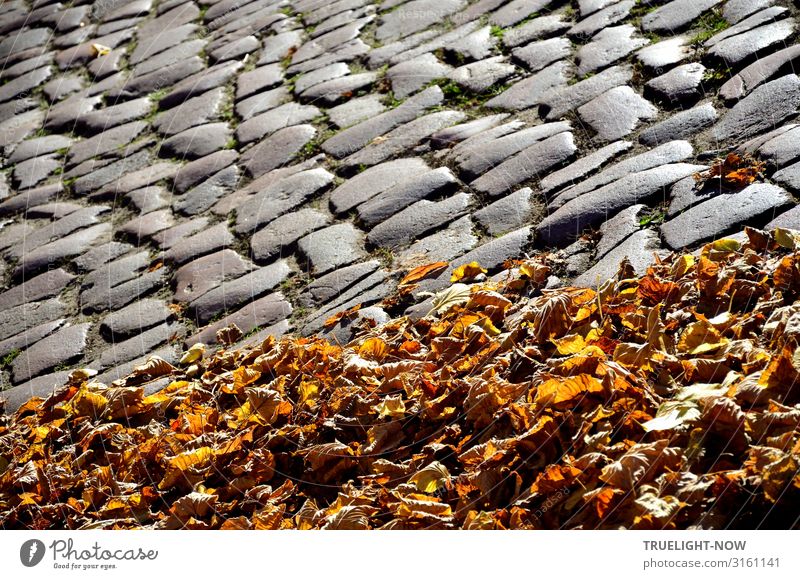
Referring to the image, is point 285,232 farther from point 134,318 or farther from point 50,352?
point 50,352

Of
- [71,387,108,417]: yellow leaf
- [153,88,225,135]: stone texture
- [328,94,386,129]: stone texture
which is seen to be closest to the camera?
[71,387,108,417]: yellow leaf

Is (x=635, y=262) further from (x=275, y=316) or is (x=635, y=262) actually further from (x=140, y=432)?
(x=140, y=432)

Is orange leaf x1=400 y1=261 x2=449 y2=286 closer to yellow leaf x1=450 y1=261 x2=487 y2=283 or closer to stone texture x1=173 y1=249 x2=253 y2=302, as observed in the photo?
yellow leaf x1=450 y1=261 x2=487 y2=283

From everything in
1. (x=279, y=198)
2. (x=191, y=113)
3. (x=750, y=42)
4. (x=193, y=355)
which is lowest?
(x=193, y=355)

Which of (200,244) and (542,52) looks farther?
(542,52)

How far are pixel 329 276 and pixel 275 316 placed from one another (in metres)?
0.25

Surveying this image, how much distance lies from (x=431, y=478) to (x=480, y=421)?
202mm

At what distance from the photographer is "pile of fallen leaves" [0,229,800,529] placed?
1.71 meters

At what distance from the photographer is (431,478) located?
79.6 inches

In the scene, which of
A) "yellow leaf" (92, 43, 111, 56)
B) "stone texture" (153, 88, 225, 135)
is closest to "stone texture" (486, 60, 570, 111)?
"stone texture" (153, 88, 225, 135)

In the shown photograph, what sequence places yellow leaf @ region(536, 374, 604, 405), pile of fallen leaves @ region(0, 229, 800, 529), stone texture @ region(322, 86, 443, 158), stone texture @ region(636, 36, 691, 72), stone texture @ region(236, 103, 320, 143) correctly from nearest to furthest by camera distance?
pile of fallen leaves @ region(0, 229, 800, 529)
yellow leaf @ region(536, 374, 604, 405)
stone texture @ region(636, 36, 691, 72)
stone texture @ region(322, 86, 443, 158)
stone texture @ region(236, 103, 320, 143)

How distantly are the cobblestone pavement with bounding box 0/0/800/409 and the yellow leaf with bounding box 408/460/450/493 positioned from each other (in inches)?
34.4

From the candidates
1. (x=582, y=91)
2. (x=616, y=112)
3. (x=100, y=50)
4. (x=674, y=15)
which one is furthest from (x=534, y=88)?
(x=100, y=50)
